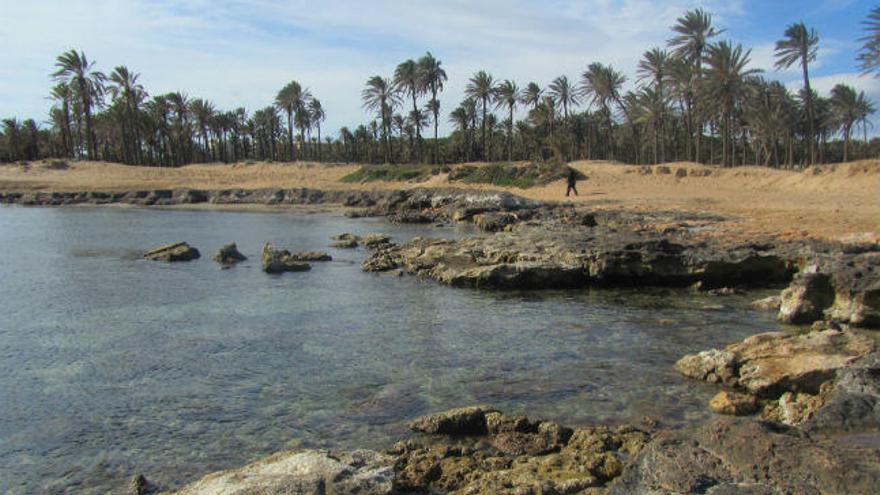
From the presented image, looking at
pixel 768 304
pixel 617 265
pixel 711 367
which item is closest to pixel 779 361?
pixel 711 367

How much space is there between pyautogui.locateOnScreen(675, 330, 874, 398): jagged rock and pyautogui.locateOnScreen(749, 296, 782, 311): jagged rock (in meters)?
4.46

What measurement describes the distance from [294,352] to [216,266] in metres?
12.9

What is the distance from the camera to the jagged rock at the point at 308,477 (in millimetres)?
5656

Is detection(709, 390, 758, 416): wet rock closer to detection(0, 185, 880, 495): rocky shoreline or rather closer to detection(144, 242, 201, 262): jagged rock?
detection(0, 185, 880, 495): rocky shoreline

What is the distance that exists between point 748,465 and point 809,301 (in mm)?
10045

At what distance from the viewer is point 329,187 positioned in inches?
2680

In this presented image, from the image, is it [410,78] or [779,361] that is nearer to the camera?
[779,361]

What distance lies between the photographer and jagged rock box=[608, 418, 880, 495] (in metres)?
4.38

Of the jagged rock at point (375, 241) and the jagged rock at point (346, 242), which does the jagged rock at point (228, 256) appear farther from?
the jagged rock at point (375, 241)

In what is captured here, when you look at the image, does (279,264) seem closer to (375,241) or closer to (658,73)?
(375,241)

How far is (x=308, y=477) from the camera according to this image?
581 cm

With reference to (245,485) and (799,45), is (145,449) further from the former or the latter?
(799,45)

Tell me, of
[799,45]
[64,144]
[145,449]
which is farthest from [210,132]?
[145,449]

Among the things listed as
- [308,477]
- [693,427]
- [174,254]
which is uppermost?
[174,254]
